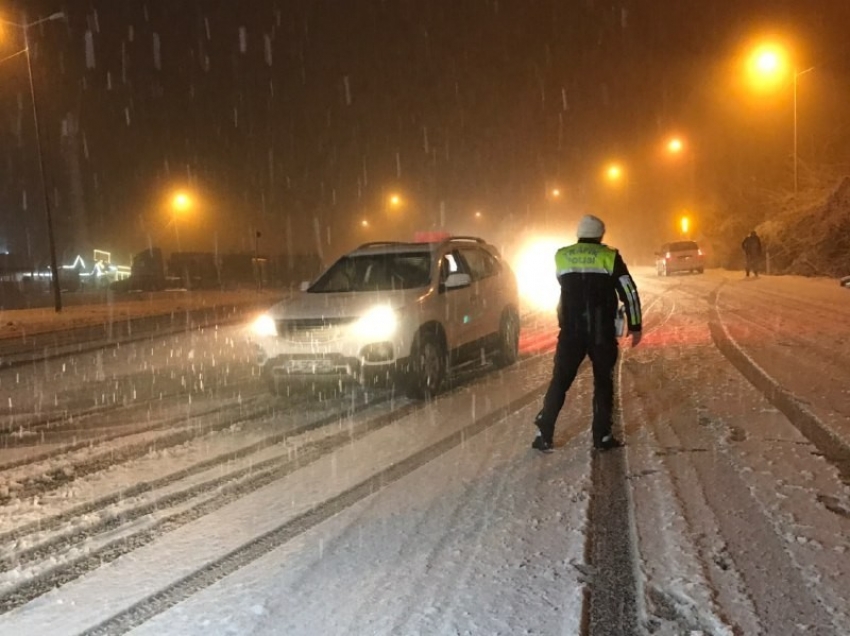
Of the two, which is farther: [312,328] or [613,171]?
[613,171]

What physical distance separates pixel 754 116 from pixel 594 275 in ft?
152

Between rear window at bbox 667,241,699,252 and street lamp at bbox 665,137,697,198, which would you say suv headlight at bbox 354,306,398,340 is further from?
street lamp at bbox 665,137,697,198

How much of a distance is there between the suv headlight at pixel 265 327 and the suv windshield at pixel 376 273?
3.12 ft

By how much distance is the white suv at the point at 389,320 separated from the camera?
318 inches

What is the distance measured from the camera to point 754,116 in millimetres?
47250

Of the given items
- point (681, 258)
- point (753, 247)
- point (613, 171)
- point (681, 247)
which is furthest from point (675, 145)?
point (753, 247)

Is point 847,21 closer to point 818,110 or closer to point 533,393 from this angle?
point 818,110

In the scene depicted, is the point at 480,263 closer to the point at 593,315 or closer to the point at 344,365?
the point at 344,365

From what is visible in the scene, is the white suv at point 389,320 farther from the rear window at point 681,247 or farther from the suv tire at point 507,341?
the rear window at point 681,247

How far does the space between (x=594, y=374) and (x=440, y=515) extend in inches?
76.0

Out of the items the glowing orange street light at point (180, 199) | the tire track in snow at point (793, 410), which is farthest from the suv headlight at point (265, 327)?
the glowing orange street light at point (180, 199)

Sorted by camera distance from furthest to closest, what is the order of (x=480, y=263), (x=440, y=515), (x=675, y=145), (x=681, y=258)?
(x=675, y=145) < (x=681, y=258) < (x=480, y=263) < (x=440, y=515)

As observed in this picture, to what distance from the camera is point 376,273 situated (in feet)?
31.8

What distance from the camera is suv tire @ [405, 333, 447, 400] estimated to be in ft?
27.3
